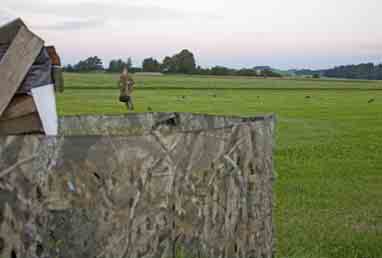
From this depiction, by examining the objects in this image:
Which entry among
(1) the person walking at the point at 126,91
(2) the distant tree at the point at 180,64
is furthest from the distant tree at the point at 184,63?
(1) the person walking at the point at 126,91

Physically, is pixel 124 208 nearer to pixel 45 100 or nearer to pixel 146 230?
pixel 146 230

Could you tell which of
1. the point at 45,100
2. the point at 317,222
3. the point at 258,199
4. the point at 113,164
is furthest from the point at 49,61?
the point at 317,222

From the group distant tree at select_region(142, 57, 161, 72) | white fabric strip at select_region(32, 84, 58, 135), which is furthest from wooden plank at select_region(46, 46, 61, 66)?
distant tree at select_region(142, 57, 161, 72)

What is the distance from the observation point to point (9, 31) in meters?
3.34

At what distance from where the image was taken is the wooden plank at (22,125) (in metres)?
3.16

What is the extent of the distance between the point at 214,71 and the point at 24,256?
11243 centimetres

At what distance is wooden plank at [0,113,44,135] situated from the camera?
316cm

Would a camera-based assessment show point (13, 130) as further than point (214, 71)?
No

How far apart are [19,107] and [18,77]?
15 centimetres

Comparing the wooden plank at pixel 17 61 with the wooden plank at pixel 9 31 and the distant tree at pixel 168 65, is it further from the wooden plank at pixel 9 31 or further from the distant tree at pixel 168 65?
the distant tree at pixel 168 65

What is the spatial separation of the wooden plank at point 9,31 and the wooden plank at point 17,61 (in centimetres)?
7

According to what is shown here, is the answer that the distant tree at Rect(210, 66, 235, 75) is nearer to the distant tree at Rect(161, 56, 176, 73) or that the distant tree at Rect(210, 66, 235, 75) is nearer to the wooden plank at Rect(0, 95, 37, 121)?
the distant tree at Rect(161, 56, 176, 73)

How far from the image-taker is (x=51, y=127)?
364 cm

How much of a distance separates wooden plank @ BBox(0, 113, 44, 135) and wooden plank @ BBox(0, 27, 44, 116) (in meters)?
0.09
